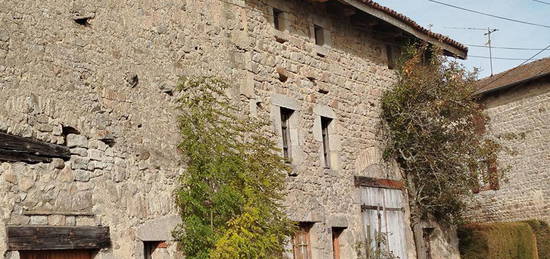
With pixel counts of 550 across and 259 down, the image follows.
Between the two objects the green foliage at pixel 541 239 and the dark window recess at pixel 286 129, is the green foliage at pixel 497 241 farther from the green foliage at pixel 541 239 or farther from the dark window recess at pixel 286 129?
the dark window recess at pixel 286 129

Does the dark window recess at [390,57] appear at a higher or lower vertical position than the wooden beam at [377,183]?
higher

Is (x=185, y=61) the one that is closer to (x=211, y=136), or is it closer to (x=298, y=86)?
(x=211, y=136)

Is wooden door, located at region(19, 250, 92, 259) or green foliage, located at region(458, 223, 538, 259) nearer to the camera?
wooden door, located at region(19, 250, 92, 259)

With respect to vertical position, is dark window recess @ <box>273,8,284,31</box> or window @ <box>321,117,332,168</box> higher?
dark window recess @ <box>273,8,284,31</box>

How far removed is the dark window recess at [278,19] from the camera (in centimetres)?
1256

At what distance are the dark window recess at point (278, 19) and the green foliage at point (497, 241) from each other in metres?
6.94

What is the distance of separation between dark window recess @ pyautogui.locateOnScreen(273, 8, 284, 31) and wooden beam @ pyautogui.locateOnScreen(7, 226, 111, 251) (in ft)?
17.6

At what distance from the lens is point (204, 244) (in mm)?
9516

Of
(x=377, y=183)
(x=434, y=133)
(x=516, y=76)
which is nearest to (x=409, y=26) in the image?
(x=434, y=133)

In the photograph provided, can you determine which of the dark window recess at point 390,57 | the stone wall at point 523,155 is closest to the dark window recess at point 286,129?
the dark window recess at point 390,57

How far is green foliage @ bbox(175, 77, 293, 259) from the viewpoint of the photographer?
376 inches

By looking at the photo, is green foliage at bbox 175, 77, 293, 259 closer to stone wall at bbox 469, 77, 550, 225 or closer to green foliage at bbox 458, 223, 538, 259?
green foliage at bbox 458, 223, 538, 259

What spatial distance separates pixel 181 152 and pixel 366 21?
6.08 meters

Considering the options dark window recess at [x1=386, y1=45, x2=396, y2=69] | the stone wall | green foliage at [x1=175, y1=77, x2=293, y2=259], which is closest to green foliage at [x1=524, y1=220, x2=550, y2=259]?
the stone wall
